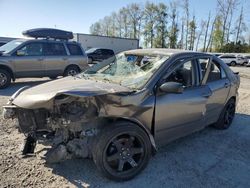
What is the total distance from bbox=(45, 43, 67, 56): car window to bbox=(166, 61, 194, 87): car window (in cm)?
738

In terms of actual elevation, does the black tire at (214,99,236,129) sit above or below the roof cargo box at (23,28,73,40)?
below

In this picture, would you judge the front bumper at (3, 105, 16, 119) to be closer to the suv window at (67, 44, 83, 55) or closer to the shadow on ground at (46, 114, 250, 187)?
the shadow on ground at (46, 114, 250, 187)

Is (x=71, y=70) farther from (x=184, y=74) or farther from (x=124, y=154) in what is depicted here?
(x=124, y=154)

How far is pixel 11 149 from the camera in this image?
163 inches

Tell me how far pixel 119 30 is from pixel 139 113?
7018 cm

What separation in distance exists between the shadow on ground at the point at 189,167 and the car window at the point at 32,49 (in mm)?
7202

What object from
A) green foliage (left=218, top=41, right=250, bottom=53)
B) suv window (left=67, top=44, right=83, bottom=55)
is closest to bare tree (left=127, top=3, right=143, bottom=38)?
green foliage (left=218, top=41, right=250, bottom=53)

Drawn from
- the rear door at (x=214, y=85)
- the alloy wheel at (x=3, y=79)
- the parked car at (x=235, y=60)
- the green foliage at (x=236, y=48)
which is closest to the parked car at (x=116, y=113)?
the rear door at (x=214, y=85)

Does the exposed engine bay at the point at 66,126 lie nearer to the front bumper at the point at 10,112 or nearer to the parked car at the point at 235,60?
the front bumper at the point at 10,112

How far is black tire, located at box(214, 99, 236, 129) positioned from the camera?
539cm

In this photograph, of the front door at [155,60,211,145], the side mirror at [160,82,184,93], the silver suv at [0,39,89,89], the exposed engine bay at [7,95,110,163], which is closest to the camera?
the exposed engine bay at [7,95,110,163]

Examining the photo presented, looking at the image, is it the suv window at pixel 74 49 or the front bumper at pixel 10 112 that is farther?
the suv window at pixel 74 49

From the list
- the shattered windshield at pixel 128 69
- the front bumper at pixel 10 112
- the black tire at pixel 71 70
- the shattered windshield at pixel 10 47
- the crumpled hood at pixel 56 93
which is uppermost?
the shattered windshield at pixel 10 47

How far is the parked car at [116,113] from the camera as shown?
3209 millimetres
